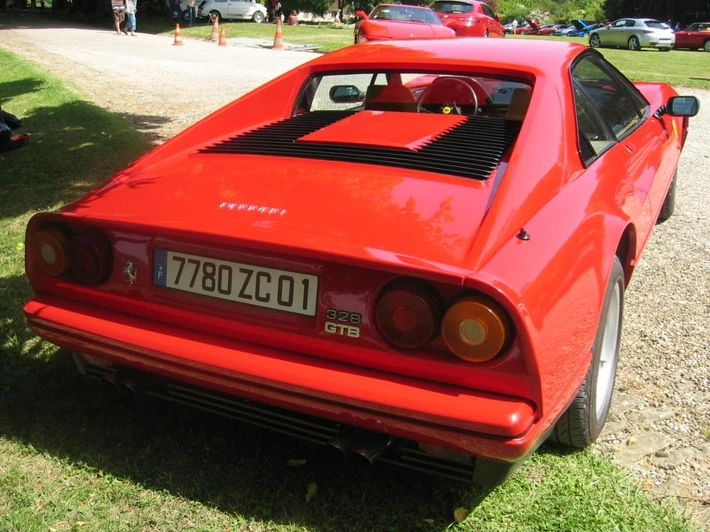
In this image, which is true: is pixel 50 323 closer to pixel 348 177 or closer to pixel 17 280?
pixel 348 177

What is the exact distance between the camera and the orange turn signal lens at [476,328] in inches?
74.2

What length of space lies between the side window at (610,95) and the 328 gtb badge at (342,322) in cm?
161

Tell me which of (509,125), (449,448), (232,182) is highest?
(509,125)

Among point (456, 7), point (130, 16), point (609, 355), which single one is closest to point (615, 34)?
point (456, 7)

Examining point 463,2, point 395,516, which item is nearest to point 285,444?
point 395,516

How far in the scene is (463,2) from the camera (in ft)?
66.3

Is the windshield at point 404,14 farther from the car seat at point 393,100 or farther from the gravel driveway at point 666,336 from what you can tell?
the car seat at point 393,100

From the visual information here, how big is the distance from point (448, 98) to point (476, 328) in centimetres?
184

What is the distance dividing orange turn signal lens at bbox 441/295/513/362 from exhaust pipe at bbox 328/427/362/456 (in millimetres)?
432

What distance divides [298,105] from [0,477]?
211 centimetres

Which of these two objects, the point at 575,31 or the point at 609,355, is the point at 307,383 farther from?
the point at 575,31

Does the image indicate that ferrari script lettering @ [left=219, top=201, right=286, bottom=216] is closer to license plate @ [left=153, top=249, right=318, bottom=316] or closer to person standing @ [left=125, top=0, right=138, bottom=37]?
license plate @ [left=153, top=249, right=318, bottom=316]

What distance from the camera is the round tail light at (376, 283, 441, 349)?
1.95 meters

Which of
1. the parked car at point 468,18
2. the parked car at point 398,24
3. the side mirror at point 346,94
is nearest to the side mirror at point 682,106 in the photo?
the side mirror at point 346,94
